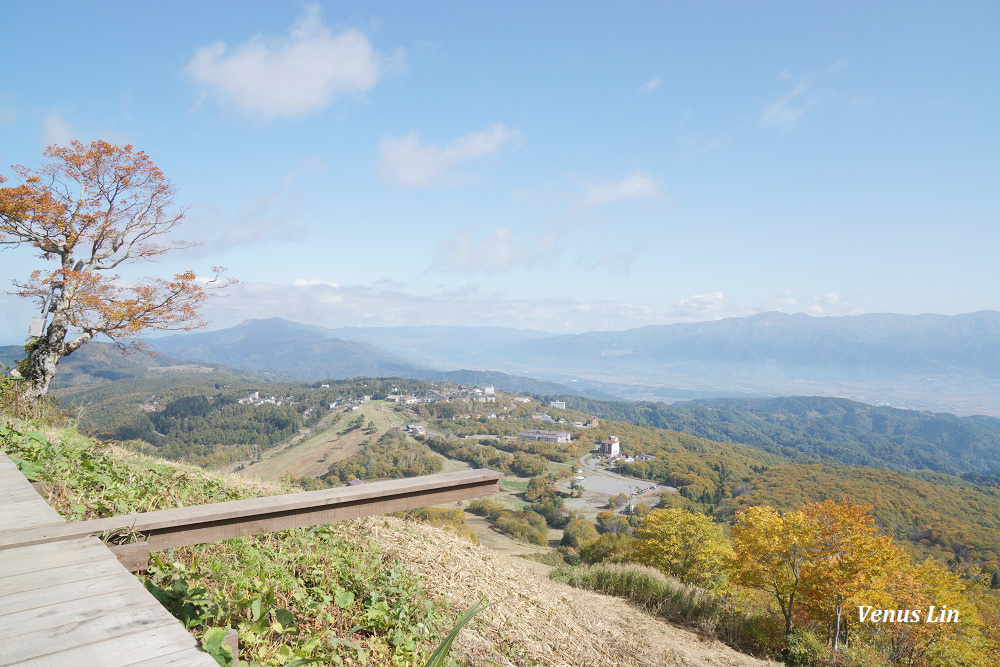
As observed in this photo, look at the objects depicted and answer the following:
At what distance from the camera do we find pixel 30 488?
267 centimetres

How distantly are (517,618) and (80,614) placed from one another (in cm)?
274

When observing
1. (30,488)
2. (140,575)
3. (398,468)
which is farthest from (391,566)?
(398,468)

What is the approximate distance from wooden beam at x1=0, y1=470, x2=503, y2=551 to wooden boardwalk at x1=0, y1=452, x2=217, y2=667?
0.38 feet

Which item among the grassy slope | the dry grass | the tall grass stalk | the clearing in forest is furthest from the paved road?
the grassy slope

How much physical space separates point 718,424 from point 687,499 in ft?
400

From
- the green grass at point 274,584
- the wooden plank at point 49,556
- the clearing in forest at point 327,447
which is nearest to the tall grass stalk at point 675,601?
the green grass at point 274,584

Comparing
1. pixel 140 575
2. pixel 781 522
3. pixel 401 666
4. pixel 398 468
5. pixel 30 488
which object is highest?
pixel 30 488

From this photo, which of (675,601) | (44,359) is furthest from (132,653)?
(44,359)

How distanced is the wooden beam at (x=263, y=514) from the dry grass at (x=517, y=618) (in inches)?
24.1

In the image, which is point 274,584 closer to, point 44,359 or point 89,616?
point 89,616

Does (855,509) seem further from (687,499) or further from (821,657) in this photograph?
(687,499)

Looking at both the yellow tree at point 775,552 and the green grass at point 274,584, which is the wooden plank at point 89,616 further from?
the yellow tree at point 775,552

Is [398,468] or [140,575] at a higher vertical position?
[140,575]

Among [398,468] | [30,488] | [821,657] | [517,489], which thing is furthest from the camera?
[517,489]
